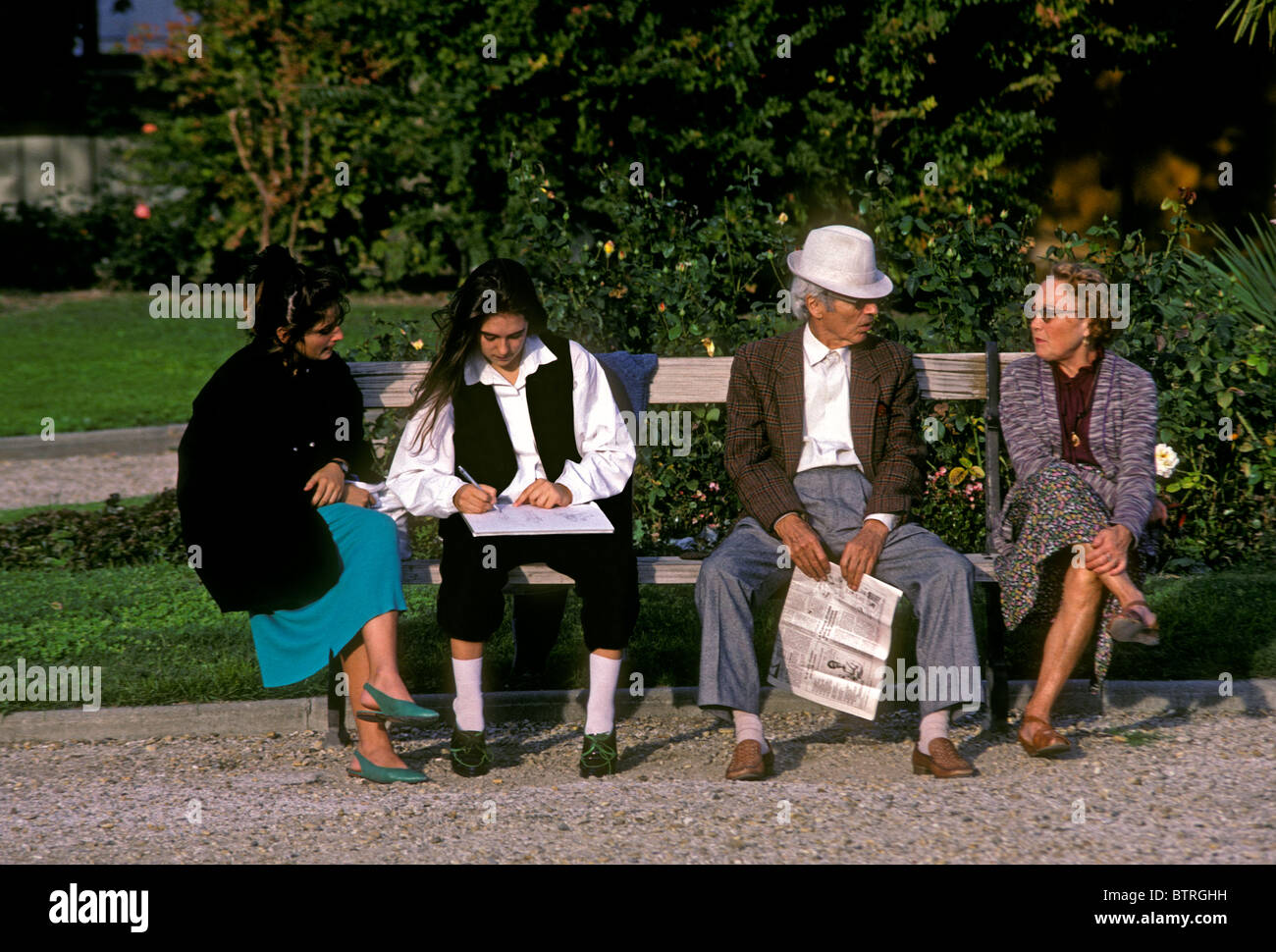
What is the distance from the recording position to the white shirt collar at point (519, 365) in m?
4.84

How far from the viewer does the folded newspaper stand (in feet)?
14.8

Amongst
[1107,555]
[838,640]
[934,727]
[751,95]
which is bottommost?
[934,727]

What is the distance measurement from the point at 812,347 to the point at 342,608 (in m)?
1.66

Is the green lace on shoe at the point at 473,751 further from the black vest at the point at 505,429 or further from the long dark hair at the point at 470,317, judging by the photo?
the long dark hair at the point at 470,317

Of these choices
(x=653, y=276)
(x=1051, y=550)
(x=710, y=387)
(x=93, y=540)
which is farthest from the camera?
(x=93, y=540)

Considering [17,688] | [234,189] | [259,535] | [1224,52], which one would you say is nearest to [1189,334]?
[259,535]

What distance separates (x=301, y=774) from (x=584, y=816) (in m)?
0.93

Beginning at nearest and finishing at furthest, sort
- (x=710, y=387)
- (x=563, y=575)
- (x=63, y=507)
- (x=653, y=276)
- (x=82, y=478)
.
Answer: (x=563, y=575), (x=710, y=387), (x=653, y=276), (x=63, y=507), (x=82, y=478)

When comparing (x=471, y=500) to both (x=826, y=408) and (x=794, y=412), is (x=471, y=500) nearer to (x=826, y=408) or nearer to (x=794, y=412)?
(x=794, y=412)

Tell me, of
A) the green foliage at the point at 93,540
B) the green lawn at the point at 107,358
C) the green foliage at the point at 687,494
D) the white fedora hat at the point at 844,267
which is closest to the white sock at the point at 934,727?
the white fedora hat at the point at 844,267

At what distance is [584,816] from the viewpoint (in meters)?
4.04

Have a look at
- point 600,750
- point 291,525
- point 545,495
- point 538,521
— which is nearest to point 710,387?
point 545,495

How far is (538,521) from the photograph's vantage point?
4508mm

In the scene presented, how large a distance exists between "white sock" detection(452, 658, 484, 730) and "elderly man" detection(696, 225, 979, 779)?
25.5 inches
